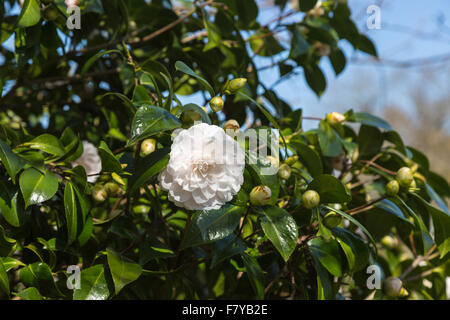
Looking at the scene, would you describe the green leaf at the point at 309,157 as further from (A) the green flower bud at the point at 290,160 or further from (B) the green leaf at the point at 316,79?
(B) the green leaf at the point at 316,79

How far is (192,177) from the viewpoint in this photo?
2.33 feet

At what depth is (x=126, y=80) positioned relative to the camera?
101 cm

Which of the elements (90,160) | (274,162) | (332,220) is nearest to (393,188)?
(332,220)

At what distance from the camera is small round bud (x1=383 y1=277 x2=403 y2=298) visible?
95 cm

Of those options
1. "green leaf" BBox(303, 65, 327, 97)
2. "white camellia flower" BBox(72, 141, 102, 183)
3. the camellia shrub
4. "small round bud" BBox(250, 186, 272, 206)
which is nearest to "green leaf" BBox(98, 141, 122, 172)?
the camellia shrub

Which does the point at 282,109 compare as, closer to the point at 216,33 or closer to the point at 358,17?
the point at 216,33

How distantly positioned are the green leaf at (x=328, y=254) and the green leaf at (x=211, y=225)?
0.17m

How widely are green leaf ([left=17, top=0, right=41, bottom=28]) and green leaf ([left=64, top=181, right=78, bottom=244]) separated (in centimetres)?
34

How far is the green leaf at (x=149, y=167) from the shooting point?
708mm

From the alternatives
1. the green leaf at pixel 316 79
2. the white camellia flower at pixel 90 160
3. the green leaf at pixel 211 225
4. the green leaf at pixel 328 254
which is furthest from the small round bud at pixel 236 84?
the green leaf at pixel 316 79

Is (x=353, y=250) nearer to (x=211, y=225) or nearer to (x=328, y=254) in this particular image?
(x=328, y=254)

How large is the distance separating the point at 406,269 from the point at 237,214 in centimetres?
66

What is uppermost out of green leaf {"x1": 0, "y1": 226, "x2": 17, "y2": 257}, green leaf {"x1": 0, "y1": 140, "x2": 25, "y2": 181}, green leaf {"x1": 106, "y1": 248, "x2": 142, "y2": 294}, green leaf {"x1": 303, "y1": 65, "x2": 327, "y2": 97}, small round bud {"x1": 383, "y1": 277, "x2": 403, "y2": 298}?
green leaf {"x1": 0, "y1": 140, "x2": 25, "y2": 181}

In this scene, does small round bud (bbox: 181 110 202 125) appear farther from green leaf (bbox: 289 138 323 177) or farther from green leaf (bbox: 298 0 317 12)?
green leaf (bbox: 298 0 317 12)
